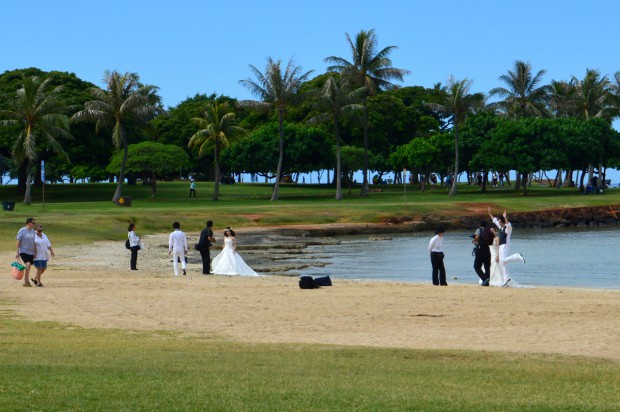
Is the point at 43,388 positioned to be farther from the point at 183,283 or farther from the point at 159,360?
the point at 183,283

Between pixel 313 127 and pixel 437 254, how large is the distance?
73112 millimetres

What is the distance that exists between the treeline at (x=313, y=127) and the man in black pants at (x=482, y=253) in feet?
157

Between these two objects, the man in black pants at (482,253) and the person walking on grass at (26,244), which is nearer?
the person walking on grass at (26,244)

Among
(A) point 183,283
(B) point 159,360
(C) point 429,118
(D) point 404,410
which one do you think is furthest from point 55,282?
(C) point 429,118

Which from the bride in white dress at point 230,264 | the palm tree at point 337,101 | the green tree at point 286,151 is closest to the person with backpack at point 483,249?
the bride in white dress at point 230,264

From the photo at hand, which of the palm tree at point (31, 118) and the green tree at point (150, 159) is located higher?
the palm tree at point (31, 118)

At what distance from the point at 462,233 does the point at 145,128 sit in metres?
27.0

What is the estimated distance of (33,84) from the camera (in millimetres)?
72625

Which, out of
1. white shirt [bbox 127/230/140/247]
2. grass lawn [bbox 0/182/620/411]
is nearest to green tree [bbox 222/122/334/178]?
white shirt [bbox 127/230/140/247]

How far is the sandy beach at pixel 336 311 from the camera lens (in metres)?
18.0

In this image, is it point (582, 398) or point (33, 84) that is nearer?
point (582, 398)

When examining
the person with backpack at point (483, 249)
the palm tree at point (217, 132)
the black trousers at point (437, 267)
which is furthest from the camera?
the palm tree at point (217, 132)

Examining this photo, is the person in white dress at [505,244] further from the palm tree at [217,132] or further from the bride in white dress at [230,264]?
the palm tree at [217,132]

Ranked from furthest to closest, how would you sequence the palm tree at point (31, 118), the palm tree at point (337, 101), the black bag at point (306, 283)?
the palm tree at point (337, 101)
the palm tree at point (31, 118)
the black bag at point (306, 283)
